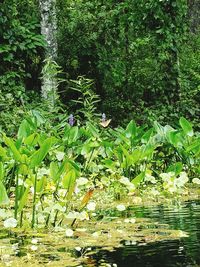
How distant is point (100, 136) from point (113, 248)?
4174mm

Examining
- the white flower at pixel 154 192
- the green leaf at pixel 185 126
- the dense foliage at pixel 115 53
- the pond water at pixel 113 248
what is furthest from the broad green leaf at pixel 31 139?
the dense foliage at pixel 115 53

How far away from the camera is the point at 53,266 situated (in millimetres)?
2377

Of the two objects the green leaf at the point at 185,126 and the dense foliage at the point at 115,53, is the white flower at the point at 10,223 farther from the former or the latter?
the dense foliage at the point at 115,53

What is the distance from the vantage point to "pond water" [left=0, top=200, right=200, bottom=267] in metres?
2.42

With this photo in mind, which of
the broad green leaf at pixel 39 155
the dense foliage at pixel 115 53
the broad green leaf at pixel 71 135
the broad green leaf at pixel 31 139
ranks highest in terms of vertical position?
the dense foliage at pixel 115 53

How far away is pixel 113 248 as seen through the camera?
106 inches

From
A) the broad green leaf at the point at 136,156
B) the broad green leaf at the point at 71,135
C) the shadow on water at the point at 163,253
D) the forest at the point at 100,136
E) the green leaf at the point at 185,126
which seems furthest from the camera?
the green leaf at the point at 185,126

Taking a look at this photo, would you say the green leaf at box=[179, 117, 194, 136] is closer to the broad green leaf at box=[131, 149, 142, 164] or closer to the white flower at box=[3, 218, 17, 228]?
the broad green leaf at box=[131, 149, 142, 164]

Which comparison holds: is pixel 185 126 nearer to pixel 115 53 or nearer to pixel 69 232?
pixel 69 232

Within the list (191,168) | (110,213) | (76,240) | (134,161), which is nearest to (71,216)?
(76,240)

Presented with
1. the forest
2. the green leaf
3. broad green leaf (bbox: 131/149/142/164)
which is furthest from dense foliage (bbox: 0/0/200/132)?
broad green leaf (bbox: 131/149/142/164)

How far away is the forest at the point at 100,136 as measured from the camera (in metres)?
2.90

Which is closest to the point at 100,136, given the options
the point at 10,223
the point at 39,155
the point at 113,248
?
the point at 39,155

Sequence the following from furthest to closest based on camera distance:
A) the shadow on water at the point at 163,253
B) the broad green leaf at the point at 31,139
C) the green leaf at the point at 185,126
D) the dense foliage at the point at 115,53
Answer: the dense foliage at the point at 115,53, the green leaf at the point at 185,126, the broad green leaf at the point at 31,139, the shadow on water at the point at 163,253
